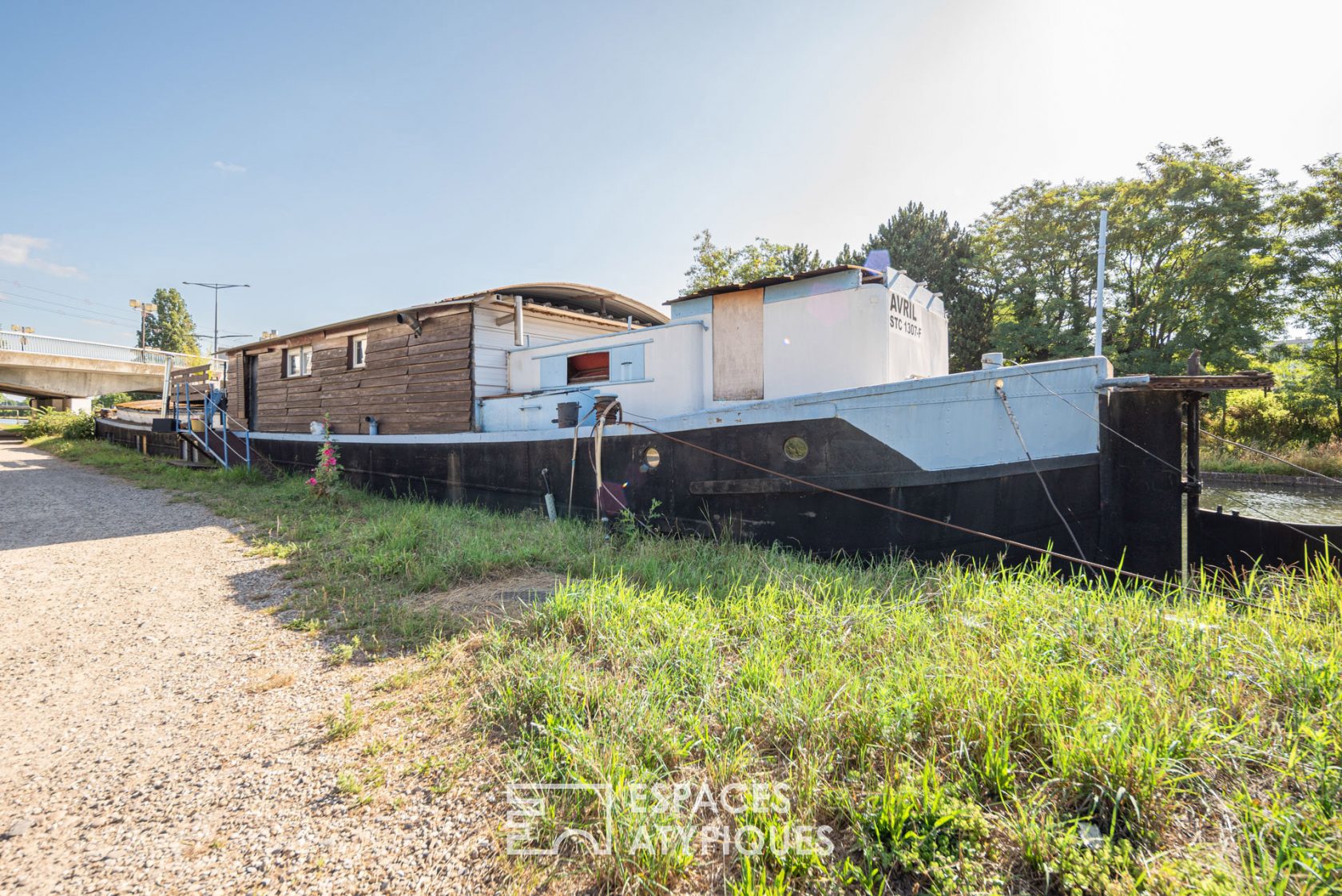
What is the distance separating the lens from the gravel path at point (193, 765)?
6.19 feet

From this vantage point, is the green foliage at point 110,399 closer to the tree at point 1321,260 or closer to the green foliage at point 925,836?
the green foliage at point 925,836

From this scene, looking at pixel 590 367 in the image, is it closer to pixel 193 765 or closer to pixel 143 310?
pixel 193 765

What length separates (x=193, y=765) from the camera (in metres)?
2.46

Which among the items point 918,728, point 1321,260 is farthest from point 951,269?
point 918,728

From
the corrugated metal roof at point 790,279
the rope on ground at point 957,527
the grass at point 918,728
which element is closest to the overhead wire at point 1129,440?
the rope on ground at point 957,527

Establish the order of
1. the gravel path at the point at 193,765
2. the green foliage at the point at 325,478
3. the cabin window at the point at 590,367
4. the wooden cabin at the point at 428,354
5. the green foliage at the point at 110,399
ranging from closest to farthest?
the gravel path at the point at 193,765 → the cabin window at the point at 590,367 → the wooden cabin at the point at 428,354 → the green foliage at the point at 325,478 → the green foliage at the point at 110,399

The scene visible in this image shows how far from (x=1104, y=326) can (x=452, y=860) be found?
26327 millimetres

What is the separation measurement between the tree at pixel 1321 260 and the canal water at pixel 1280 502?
6136 mm

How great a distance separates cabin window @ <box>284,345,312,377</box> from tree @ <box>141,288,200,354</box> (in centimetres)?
5450

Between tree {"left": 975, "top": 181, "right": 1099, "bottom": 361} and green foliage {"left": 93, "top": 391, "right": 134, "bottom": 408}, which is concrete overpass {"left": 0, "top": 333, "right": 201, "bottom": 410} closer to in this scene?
green foliage {"left": 93, "top": 391, "right": 134, "bottom": 408}

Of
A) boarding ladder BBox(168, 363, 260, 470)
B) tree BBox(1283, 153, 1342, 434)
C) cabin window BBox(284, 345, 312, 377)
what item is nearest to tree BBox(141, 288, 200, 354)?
boarding ladder BBox(168, 363, 260, 470)

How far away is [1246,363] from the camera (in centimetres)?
1817

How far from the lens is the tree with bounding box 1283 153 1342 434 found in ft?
59.3

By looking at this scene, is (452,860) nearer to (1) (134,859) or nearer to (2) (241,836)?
(2) (241,836)
